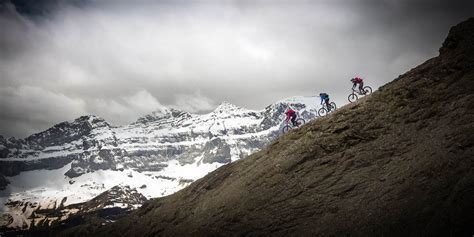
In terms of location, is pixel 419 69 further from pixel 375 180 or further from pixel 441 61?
pixel 375 180

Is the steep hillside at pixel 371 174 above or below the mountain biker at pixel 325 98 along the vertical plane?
below

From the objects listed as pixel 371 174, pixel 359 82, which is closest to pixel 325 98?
pixel 359 82

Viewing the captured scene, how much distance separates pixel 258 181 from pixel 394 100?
50.1 feet

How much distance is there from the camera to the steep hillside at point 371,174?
78.0 ft

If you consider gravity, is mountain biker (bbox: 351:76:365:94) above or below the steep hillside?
above

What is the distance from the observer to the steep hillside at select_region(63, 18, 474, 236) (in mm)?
23781

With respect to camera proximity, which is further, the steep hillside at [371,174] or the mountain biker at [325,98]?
the mountain biker at [325,98]

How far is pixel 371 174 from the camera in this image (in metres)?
30.0

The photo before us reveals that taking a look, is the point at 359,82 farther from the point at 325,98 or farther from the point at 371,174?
the point at 371,174

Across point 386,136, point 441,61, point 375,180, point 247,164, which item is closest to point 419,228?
point 375,180

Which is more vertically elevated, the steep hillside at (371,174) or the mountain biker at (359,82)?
the mountain biker at (359,82)

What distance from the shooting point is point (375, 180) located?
29000 millimetres

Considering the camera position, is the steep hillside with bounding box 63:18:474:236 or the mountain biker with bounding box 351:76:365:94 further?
the mountain biker with bounding box 351:76:365:94

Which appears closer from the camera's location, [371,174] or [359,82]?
[371,174]
